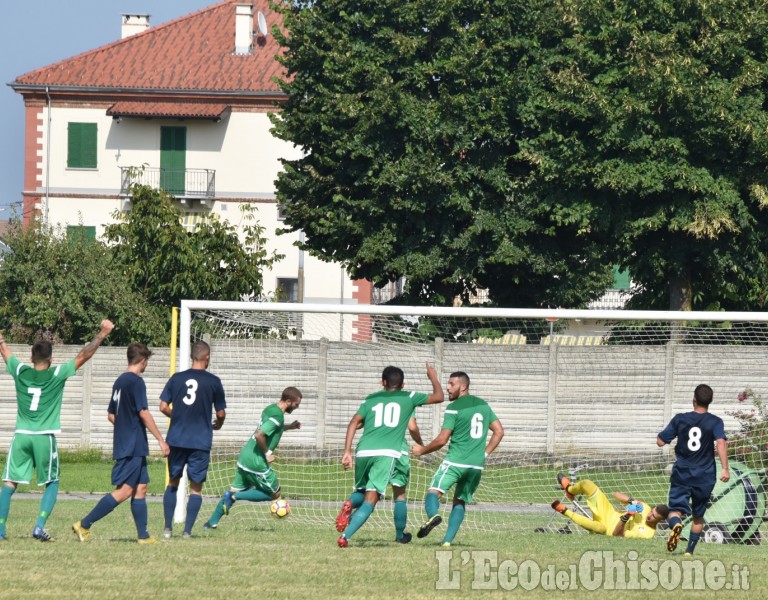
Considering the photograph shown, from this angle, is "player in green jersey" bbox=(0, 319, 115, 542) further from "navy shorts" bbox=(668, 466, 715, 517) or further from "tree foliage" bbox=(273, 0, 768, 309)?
"tree foliage" bbox=(273, 0, 768, 309)

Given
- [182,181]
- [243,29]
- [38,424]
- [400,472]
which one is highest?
[243,29]

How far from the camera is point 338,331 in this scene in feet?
69.7

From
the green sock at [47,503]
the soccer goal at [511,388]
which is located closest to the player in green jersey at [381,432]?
the green sock at [47,503]

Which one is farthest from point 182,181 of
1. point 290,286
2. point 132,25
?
point 132,25

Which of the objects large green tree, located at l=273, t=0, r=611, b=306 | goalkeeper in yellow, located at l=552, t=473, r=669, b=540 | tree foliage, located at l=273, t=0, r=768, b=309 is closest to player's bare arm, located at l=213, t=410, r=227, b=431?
goalkeeper in yellow, located at l=552, t=473, r=669, b=540

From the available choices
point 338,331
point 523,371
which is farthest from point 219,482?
point 523,371

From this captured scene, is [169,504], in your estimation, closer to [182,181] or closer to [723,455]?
[723,455]

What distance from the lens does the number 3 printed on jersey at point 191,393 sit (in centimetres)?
1166

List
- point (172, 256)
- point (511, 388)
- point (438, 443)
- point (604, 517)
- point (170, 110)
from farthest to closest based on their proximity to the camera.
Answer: point (170, 110) → point (172, 256) → point (511, 388) → point (604, 517) → point (438, 443)

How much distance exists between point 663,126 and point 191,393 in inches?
720

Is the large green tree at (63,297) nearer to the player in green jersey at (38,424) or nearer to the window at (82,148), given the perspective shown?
the window at (82,148)

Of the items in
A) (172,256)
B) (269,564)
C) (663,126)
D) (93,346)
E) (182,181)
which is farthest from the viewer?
(182,181)

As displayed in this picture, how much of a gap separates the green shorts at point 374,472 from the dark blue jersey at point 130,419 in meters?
2.05

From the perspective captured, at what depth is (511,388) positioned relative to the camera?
21.6 meters
